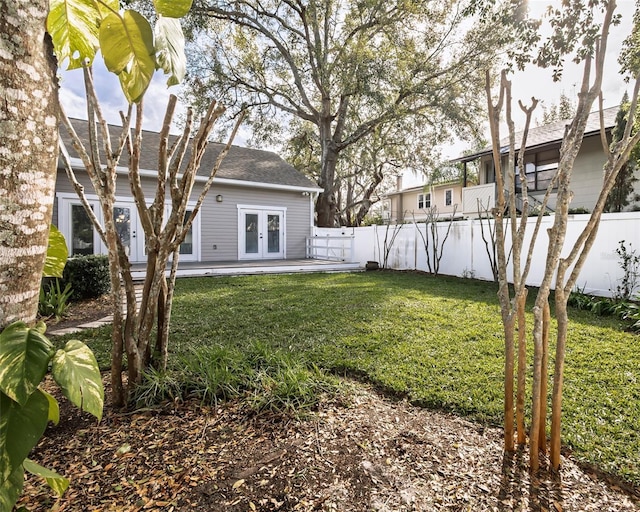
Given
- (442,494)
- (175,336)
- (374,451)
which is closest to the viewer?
(442,494)

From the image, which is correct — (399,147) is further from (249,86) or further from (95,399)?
(95,399)

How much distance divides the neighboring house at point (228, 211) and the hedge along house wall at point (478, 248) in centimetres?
165

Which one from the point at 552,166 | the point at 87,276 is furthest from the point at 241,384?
the point at 552,166

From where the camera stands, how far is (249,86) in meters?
15.0

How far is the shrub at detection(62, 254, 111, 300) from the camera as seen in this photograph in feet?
17.5

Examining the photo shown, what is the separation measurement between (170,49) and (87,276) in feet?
18.8

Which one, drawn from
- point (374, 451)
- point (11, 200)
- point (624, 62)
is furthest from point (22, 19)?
point (624, 62)

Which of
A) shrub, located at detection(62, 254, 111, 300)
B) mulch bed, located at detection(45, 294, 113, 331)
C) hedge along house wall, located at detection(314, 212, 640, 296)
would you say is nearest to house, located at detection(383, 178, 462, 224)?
hedge along house wall, located at detection(314, 212, 640, 296)

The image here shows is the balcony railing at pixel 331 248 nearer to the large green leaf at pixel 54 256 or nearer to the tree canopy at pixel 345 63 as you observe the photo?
the tree canopy at pixel 345 63

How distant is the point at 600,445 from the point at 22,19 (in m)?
2.82

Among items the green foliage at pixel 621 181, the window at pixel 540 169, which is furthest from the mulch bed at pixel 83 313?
the window at pixel 540 169

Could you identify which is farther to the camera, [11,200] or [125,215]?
[125,215]

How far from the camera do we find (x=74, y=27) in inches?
Answer: 35.3

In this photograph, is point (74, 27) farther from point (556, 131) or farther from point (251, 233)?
point (556, 131)
